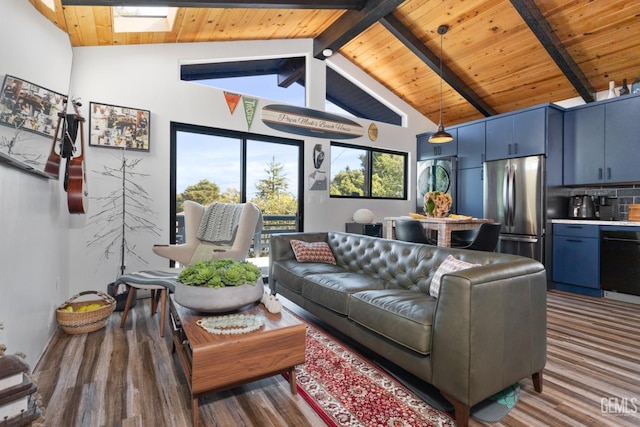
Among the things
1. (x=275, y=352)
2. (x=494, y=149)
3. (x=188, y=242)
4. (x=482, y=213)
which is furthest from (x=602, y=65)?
(x=188, y=242)

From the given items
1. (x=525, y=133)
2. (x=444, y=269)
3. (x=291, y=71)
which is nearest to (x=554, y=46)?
(x=525, y=133)

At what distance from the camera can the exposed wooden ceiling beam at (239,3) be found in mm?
2775

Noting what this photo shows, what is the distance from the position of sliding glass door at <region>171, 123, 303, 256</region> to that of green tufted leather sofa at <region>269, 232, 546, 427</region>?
2530mm

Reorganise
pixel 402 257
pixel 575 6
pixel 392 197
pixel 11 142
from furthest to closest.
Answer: pixel 392 197 < pixel 575 6 < pixel 402 257 < pixel 11 142

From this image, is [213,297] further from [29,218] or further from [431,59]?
[431,59]

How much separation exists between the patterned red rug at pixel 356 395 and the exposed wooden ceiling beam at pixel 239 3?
10.7 feet

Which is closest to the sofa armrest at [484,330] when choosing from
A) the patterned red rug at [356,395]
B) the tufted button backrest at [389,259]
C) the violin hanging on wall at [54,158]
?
the patterned red rug at [356,395]

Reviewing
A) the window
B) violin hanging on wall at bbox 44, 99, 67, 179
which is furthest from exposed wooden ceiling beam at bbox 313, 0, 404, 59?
violin hanging on wall at bbox 44, 99, 67, 179

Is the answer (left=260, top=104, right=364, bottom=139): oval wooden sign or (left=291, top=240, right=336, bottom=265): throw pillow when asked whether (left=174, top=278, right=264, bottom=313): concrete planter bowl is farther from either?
(left=260, top=104, right=364, bottom=139): oval wooden sign

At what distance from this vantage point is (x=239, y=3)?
3.31 meters

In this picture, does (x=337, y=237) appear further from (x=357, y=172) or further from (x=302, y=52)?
(x=302, y=52)

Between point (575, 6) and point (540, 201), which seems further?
point (540, 201)

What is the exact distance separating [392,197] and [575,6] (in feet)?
11.5

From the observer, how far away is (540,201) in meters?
4.31
